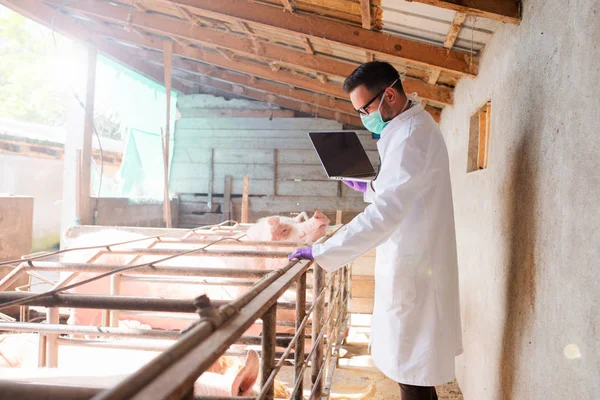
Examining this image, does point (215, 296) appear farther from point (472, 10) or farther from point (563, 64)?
point (563, 64)

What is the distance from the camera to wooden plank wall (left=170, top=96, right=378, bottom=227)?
11586 mm

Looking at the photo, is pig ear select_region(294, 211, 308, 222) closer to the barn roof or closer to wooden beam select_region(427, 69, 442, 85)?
the barn roof

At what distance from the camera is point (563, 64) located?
70.4 inches

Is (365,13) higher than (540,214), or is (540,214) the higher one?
(365,13)

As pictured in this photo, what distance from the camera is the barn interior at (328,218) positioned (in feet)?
4.83

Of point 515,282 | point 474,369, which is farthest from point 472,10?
point 474,369

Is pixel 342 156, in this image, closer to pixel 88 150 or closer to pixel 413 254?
pixel 413 254

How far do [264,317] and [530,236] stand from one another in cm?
137

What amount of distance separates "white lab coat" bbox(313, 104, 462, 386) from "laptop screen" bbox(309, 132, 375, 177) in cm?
91

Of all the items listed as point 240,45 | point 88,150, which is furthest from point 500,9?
point 88,150

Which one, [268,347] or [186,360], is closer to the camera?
[186,360]

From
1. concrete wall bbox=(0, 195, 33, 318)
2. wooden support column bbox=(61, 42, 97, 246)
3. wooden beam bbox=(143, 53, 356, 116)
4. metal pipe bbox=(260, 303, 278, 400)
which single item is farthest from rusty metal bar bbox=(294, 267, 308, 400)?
wooden beam bbox=(143, 53, 356, 116)

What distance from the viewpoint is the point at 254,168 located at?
11797 mm

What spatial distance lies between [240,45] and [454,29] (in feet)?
11.6
